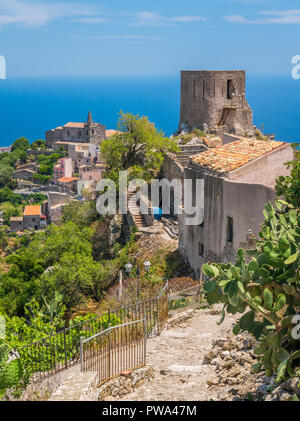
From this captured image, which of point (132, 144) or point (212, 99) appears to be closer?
point (132, 144)

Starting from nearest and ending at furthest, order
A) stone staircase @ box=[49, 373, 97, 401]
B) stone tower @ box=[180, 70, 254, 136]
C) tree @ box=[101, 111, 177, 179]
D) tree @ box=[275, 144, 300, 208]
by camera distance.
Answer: stone staircase @ box=[49, 373, 97, 401] → tree @ box=[275, 144, 300, 208] → tree @ box=[101, 111, 177, 179] → stone tower @ box=[180, 70, 254, 136]

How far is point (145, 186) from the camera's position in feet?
104

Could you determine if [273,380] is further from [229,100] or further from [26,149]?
[26,149]

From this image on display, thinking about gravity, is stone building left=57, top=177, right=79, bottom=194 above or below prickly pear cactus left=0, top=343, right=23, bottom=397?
above

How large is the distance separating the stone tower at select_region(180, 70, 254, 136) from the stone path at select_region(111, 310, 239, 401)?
2922 cm

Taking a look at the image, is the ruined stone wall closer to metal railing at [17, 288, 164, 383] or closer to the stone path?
the stone path

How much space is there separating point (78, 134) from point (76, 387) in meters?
139

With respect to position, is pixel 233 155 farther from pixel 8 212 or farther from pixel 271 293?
pixel 8 212

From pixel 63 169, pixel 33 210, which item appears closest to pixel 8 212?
pixel 33 210

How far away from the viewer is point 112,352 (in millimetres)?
A: 10836

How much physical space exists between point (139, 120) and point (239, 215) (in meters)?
18.1

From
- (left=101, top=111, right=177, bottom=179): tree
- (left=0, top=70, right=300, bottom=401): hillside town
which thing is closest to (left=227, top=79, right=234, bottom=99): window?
(left=0, top=70, right=300, bottom=401): hillside town

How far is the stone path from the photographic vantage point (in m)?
9.81

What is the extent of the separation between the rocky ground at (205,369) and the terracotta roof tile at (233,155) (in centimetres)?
672
